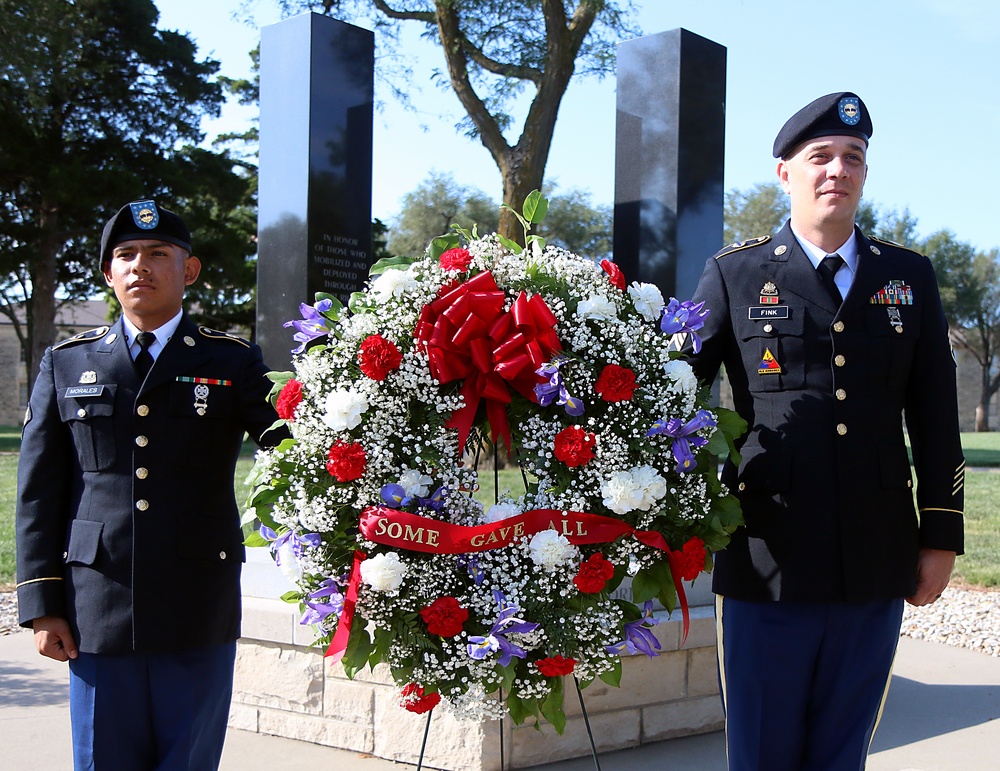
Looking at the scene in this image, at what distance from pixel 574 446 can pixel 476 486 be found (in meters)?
0.29

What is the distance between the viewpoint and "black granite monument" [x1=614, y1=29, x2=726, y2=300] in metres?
5.32

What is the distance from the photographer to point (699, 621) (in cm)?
402

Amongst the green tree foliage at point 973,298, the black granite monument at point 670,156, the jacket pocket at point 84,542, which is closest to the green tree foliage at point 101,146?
the black granite monument at point 670,156

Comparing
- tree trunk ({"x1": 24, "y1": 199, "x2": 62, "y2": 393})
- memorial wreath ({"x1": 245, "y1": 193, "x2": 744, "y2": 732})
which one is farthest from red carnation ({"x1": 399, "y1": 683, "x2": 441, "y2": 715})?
tree trunk ({"x1": 24, "y1": 199, "x2": 62, "y2": 393})

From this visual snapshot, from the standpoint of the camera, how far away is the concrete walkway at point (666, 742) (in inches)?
146

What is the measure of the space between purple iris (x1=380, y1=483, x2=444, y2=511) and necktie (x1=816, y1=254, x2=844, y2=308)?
3.77 ft

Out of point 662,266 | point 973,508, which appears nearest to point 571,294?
point 662,266

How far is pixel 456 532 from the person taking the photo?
2.11 metres

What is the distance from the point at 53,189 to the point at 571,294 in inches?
865

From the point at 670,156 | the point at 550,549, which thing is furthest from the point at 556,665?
the point at 670,156

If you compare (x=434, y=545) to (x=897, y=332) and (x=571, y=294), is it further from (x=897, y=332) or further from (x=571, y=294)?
(x=897, y=332)

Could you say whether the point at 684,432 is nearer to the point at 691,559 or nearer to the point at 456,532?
the point at 691,559

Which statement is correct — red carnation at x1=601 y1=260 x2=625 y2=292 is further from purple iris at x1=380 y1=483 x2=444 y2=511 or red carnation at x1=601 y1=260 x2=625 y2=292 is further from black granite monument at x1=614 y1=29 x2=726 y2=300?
black granite monument at x1=614 y1=29 x2=726 y2=300

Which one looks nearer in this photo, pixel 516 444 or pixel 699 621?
pixel 516 444
